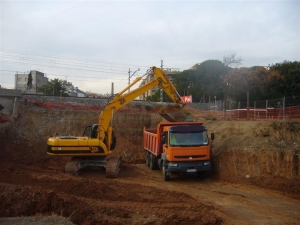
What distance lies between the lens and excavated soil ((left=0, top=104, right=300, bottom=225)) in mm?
8383

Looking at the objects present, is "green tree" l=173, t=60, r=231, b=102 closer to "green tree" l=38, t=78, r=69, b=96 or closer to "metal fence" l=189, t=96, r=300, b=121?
"green tree" l=38, t=78, r=69, b=96

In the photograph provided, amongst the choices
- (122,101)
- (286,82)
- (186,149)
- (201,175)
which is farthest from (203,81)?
(186,149)

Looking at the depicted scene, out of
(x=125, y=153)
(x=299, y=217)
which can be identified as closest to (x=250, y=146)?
(x=299, y=217)

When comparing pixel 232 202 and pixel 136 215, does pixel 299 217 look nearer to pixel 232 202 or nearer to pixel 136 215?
pixel 232 202

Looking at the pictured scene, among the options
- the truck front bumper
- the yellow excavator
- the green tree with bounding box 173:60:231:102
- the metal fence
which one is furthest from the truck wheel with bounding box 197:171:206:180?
the green tree with bounding box 173:60:231:102

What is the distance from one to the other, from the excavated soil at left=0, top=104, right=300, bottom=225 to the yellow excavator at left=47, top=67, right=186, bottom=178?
2.32ft

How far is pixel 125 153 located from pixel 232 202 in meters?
16.8

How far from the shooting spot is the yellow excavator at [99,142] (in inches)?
600

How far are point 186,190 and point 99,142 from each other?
4941mm

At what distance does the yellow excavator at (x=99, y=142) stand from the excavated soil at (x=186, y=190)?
707 mm

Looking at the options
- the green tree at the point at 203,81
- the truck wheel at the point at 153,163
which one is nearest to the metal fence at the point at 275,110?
the truck wheel at the point at 153,163

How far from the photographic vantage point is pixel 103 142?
1600 cm

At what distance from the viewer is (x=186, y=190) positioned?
42.9 ft

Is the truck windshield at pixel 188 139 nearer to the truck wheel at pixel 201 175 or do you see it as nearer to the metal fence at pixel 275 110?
the truck wheel at pixel 201 175
